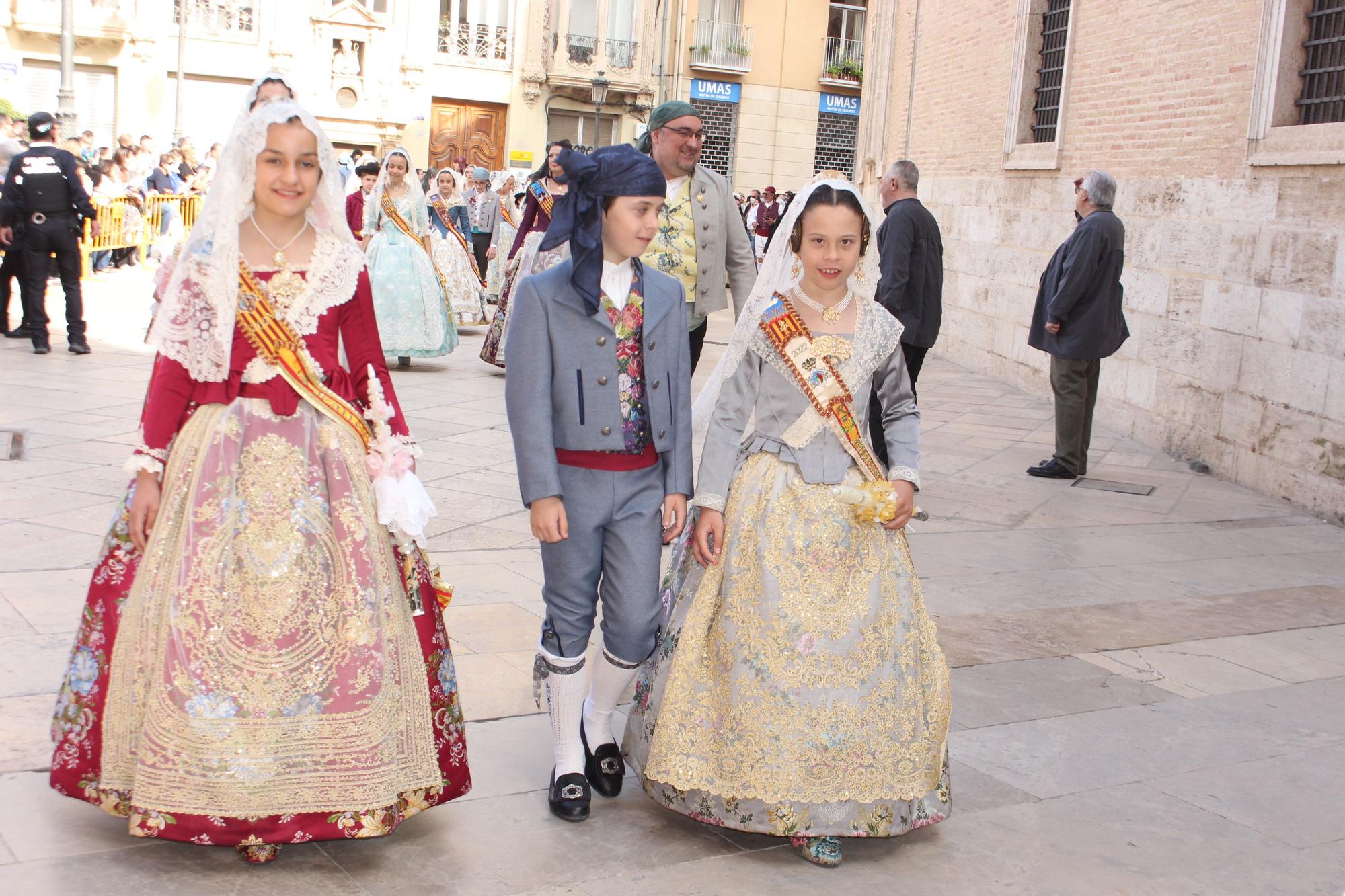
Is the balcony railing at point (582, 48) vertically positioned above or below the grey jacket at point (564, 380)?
above

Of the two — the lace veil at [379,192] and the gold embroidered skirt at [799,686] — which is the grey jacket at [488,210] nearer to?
the lace veil at [379,192]

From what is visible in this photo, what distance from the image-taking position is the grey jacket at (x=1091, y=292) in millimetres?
8750

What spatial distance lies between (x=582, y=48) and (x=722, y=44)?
3.85 meters

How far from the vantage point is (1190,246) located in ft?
32.3

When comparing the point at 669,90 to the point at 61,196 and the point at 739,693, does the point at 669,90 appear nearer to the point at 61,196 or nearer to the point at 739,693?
the point at 61,196

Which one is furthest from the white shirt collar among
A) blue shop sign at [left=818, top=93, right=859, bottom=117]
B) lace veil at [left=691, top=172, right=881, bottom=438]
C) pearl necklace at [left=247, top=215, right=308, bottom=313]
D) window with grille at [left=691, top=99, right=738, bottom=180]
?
blue shop sign at [left=818, top=93, right=859, bottom=117]

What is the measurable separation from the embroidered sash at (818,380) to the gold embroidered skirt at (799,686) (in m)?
0.08

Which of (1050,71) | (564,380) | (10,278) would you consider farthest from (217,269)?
(1050,71)

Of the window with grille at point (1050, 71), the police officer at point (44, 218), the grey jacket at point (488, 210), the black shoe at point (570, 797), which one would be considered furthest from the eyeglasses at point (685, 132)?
the grey jacket at point (488, 210)

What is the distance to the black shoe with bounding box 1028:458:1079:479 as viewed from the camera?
29.3ft

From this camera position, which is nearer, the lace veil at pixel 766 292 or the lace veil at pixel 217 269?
the lace veil at pixel 217 269

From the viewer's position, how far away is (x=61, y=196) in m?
11.3

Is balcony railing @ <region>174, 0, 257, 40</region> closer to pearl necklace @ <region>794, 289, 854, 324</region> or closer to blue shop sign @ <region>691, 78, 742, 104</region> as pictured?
blue shop sign @ <region>691, 78, 742, 104</region>

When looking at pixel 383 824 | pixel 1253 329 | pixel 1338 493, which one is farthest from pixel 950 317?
pixel 383 824
